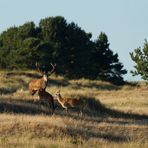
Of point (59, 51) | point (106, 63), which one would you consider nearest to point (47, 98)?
point (59, 51)

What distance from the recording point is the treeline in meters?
70.2

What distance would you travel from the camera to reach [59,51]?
2820 inches

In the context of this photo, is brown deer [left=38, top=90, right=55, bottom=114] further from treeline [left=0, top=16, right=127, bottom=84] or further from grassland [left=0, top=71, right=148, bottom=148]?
treeline [left=0, top=16, right=127, bottom=84]

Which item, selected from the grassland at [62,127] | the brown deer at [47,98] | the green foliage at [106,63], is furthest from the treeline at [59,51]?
the brown deer at [47,98]

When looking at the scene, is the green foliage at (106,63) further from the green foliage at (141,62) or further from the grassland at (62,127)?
the grassland at (62,127)

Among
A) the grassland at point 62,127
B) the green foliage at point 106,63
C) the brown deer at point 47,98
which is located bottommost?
the grassland at point 62,127

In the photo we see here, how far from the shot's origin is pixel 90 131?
864 inches

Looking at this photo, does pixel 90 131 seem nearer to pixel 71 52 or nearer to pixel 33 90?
pixel 33 90

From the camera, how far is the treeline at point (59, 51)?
7025 cm

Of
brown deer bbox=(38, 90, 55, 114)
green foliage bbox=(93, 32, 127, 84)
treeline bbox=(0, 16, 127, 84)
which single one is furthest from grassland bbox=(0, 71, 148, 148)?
green foliage bbox=(93, 32, 127, 84)

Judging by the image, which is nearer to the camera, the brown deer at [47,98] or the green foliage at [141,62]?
the brown deer at [47,98]

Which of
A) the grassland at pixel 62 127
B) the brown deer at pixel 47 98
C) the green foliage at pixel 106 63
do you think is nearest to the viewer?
the grassland at pixel 62 127

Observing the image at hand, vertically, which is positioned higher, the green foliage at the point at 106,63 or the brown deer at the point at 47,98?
the green foliage at the point at 106,63

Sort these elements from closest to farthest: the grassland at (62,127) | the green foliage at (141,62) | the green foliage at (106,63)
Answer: the grassland at (62,127) → the green foliage at (141,62) → the green foliage at (106,63)
